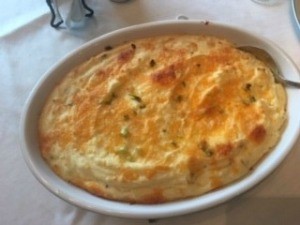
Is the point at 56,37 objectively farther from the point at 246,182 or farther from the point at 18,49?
the point at 246,182

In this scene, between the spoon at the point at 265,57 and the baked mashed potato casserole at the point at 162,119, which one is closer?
the baked mashed potato casserole at the point at 162,119

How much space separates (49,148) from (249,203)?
0.31m

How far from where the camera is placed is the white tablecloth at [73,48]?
67 centimetres

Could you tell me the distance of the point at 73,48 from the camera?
0.92 metres

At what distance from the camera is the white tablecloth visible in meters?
0.67

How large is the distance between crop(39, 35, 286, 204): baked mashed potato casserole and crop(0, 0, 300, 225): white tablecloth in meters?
0.06

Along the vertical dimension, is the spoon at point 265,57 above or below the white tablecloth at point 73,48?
above

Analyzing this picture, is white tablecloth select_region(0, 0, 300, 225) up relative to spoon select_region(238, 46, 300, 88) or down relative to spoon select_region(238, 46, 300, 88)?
down

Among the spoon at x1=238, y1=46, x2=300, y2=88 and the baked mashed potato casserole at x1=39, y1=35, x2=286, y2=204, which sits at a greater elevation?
the spoon at x1=238, y1=46, x2=300, y2=88

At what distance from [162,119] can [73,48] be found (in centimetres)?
31

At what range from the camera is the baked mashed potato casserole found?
0.64 m

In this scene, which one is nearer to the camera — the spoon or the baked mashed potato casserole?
the baked mashed potato casserole

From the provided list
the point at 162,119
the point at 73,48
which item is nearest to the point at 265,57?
the point at 162,119

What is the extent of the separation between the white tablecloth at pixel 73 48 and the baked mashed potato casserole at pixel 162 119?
6 cm
